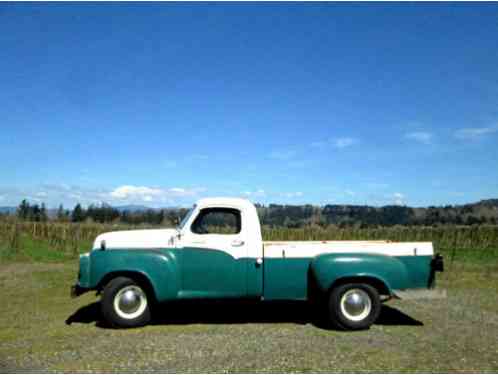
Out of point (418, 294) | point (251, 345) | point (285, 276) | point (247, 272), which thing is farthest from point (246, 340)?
point (418, 294)

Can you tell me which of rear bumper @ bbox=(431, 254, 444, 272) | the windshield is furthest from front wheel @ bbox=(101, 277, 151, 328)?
rear bumper @ bbox=(431, 254, 444, 272)

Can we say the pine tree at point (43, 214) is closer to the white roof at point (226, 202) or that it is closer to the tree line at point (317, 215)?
the tree line at point (317, 215)

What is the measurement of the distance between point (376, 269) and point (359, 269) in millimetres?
281

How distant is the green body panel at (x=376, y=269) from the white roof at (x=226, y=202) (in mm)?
1476

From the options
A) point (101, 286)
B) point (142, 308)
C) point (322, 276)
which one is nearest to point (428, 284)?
point (322, 276)

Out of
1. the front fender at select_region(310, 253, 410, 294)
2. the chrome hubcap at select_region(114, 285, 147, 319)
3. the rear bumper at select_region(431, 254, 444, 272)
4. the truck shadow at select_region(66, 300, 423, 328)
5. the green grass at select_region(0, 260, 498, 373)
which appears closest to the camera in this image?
the green grass at select_region(0, 260, 498, 373)

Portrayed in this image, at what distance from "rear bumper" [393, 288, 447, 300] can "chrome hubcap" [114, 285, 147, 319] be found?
398 centimetres

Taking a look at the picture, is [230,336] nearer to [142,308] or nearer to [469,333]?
[142,308]

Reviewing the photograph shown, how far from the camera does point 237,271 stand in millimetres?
7215

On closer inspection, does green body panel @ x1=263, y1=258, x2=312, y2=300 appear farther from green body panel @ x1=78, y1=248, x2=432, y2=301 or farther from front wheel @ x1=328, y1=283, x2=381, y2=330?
front wheel @ x1=328, y1=283, x2=381, y2=330

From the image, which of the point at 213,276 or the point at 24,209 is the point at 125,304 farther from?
the point at 24,209

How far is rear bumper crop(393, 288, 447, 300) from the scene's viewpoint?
7.11 m

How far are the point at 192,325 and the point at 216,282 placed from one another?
3.13 ft

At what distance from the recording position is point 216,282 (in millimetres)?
7191
